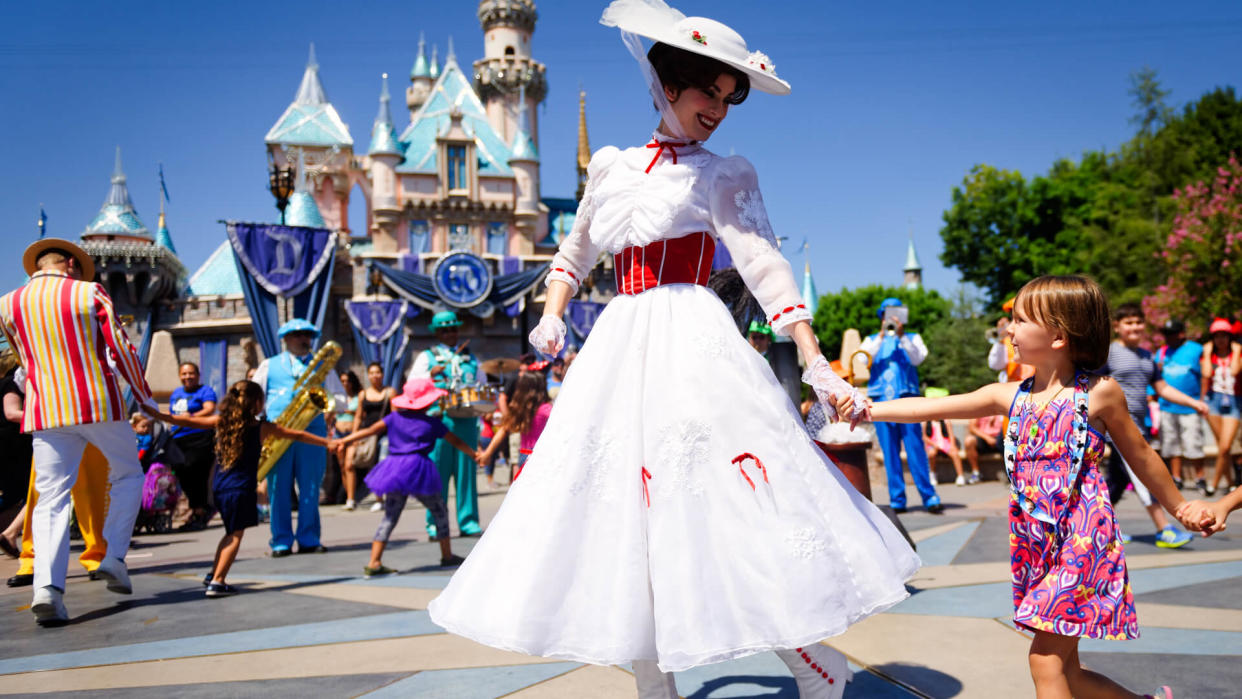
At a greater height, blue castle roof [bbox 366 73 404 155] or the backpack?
blue castle roof [bbox 366 73 404 155]

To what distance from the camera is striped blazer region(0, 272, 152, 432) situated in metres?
4.46

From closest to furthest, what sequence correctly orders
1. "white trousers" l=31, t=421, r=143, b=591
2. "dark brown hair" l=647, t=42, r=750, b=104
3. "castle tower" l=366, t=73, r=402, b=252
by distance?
"dark brown hair" l=647, t=42, r=750, b=104, "white trousers" l=31, t=421, r=143, b=591, "castle tower" l=366, t=73, r=402, b=252

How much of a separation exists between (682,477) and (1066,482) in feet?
3.23

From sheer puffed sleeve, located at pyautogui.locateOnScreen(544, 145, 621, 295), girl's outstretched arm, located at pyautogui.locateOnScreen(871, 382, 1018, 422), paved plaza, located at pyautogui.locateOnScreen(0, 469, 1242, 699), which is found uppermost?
sheer puffed sleeve, located at pyautogui.locateOnScreen(544, 145, 621, 295)

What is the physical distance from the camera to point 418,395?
5.90m

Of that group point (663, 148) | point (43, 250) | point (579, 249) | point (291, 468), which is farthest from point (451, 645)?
point (291, 468)

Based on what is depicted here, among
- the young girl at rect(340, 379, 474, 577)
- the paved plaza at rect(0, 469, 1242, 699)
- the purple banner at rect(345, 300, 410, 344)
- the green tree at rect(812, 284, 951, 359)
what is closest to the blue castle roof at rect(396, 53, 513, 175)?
the purple banner at rect(345, 300, 410, 344)

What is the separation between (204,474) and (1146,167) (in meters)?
34.7

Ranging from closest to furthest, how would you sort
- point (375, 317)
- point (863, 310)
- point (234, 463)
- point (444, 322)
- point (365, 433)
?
point (234, 463) < point (365, 433) < point (444, 322) < point (375, 317) < point (863, 310)

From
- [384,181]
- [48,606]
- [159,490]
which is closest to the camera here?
[48,606]

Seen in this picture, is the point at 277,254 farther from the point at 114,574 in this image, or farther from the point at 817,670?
the point at 817,670

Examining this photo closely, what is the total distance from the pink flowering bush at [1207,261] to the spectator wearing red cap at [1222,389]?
1044cm

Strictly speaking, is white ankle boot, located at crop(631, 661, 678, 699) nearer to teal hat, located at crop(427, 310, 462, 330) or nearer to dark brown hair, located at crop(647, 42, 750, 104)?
dark brown hair, located at crop(647, 42, 750, 104)

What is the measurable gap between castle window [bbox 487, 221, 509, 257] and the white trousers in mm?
29775
